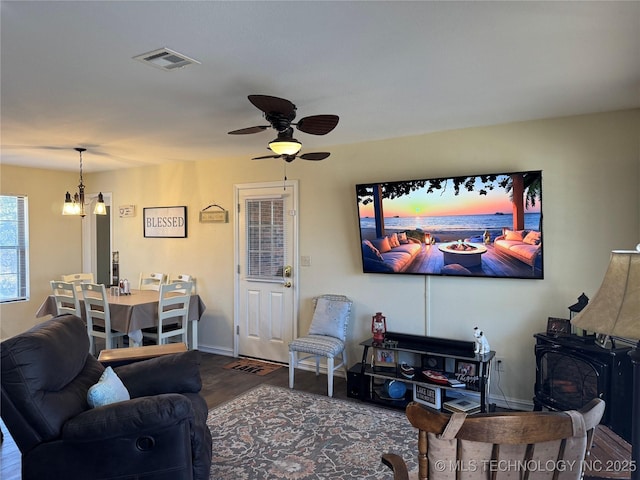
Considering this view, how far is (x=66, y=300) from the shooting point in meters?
4.69

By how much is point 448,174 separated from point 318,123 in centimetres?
173

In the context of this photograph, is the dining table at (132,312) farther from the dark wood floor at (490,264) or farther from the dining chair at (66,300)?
the dark wood floor at (490,264)

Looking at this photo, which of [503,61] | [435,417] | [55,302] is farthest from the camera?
[55,302]

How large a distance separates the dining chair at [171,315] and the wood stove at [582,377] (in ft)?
11.7

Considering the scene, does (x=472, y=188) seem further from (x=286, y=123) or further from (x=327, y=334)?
(x=327, y=334)

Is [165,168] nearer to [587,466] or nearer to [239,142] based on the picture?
[239,142]

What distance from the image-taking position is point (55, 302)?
4887 millimetres

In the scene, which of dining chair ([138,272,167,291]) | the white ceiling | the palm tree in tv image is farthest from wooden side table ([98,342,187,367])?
dining chair ([138,272,167,291])

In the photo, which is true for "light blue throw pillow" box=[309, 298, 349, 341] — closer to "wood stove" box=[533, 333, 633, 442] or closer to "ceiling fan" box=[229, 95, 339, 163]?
"wood stove" box=[533, 333, 633, 442]

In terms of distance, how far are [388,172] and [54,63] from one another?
285 centimetres

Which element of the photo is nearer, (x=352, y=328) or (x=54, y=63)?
(x=54, y=63)

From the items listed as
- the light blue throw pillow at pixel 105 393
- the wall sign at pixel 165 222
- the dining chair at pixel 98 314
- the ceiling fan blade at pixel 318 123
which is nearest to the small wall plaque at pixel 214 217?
the wall sign at pixel 165 222

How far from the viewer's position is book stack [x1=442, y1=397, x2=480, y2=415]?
3.38 metres

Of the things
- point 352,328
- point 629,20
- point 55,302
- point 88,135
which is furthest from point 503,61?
point 55,302
